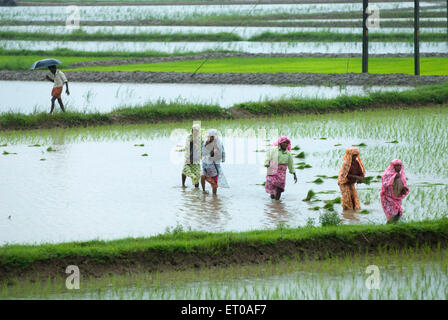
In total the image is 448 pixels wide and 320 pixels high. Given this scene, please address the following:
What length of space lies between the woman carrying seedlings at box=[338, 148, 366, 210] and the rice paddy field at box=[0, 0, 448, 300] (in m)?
0.14

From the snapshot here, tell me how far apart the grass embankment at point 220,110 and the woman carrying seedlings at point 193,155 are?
230 inches

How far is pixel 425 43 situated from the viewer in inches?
1153

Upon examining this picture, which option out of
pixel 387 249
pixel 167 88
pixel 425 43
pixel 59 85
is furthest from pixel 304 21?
pixel 387 249

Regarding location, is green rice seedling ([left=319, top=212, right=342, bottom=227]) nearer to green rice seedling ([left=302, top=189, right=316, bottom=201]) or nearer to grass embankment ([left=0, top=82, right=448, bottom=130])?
green rice seedling ([left=302, top=189, right=316, bottom=201])

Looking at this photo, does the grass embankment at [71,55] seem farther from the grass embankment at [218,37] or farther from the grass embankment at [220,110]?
the grass embankment at [220,110]

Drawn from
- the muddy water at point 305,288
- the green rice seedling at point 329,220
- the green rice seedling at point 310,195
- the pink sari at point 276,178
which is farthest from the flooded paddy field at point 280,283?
the pink sari at point 276,178

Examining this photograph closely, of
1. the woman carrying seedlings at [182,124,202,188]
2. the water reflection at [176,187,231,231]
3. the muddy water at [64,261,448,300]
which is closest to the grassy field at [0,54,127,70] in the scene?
the woman carrying seedlings at [182,124,202,188]

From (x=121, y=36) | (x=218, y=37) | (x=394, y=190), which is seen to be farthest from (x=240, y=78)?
(x=394, y=190)

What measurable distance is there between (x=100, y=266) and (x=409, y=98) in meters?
11.7

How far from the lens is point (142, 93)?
19750 millimetres

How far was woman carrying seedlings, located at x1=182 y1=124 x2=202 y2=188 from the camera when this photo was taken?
30.9ft

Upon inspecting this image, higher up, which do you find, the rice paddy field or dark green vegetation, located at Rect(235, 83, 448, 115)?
dark green vegetation, located at Rect(235, 83, 448, 115)

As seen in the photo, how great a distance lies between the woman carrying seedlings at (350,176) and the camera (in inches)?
314
